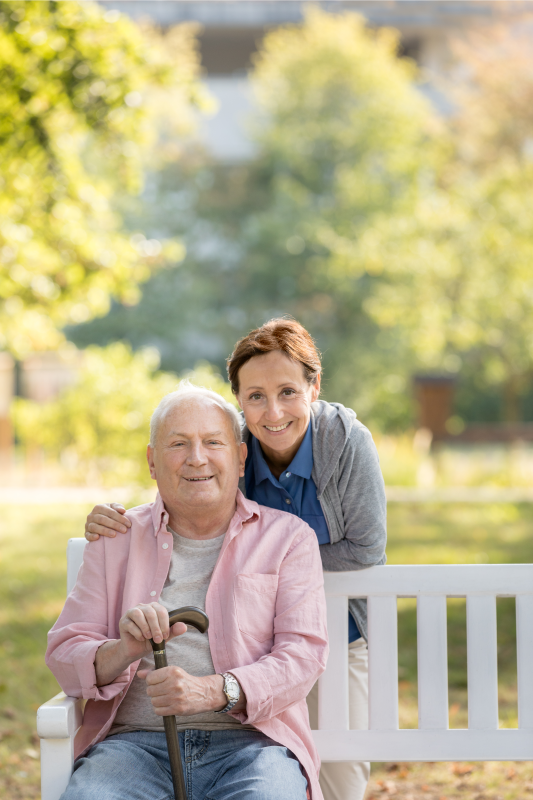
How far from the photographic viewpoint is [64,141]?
664cm

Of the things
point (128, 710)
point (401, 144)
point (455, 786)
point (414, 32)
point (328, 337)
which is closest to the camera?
point (128, 710)

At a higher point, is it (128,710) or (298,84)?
(298,84)

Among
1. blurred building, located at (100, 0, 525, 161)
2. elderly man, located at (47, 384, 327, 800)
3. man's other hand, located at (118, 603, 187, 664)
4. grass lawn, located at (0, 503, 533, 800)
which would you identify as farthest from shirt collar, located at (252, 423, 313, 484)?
blurred building, located at (100, 0, 525, 161)

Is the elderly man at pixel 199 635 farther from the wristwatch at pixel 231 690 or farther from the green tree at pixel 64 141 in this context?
the green tree at pixel 64 141

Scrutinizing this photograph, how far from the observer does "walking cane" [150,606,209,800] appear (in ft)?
6.75

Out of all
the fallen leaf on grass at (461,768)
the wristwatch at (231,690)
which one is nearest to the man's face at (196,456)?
the wristwatch at (231,690)

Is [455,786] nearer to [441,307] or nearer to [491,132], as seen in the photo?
[441,307]

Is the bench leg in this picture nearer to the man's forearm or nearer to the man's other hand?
the man's forearm

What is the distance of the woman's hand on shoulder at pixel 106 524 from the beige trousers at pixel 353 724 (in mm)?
853

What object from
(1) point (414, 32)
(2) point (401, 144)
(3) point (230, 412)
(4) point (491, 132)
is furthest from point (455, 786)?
(1) point (414, 32)

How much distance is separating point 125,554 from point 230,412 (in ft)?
1.63

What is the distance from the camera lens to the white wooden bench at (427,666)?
259 centimetres

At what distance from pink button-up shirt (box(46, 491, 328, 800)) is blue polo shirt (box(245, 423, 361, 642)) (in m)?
0.09

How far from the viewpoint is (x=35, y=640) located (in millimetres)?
5398
